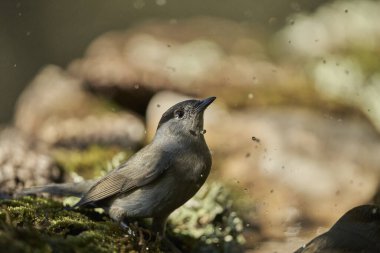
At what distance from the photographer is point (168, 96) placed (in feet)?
28.9

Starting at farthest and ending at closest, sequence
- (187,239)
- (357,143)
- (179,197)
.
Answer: (357,143)
(187,239)
(179,197)

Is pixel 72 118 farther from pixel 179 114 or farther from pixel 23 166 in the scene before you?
pixel 179 114

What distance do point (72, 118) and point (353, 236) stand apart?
4.50 meters

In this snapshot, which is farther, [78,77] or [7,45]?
[7,45]

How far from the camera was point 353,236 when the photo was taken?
4.96 meters

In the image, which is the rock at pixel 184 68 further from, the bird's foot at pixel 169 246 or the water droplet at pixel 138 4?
the bird's foot at pixel 169 246

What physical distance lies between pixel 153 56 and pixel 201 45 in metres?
0.96

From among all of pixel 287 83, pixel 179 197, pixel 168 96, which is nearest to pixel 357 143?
pixel 287 83

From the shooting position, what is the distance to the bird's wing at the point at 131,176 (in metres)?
5.39

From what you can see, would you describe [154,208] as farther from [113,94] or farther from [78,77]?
[78,77]

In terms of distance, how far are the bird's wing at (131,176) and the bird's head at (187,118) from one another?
1.01ft

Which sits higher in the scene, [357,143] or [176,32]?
[176,32]

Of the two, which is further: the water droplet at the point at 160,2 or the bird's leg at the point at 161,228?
the water droplet at the point at 160,2

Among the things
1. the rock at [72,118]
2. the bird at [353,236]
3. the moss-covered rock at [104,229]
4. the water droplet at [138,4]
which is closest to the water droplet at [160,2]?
the water droplet at [138,4]
